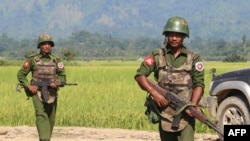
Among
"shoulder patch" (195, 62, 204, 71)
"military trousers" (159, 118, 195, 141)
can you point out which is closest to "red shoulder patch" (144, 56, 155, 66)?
"shoulder patch" (195, 62, 204, 71)

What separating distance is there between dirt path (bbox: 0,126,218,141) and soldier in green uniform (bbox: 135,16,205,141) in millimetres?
4824

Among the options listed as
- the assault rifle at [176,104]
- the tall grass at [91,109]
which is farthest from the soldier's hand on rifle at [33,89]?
the tall grass at [91,109]

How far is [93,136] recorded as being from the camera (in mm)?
11648

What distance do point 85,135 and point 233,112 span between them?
3898 millimetres

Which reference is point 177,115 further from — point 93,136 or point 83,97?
point 83,97

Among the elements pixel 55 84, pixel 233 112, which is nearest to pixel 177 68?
pixel 233 112

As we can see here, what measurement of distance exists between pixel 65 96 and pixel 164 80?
1349cm

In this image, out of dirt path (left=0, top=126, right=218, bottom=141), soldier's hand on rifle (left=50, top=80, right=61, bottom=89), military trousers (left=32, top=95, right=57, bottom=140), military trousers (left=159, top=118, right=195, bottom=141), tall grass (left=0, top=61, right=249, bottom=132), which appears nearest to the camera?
military trousers (left=159, top=118, right=195, bottom=141)

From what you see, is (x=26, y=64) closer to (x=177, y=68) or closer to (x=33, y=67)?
(x=33, y=67)

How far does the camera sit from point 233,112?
8.58m

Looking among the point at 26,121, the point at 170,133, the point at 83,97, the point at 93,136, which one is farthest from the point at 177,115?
the point at 83,97

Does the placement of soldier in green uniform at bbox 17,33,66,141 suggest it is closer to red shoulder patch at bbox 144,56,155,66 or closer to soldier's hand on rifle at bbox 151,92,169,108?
red shoulder patch at bbox 144,56,155,66

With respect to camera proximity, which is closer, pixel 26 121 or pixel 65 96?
pixel 26 121

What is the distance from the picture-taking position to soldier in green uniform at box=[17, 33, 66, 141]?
8.84 metres
